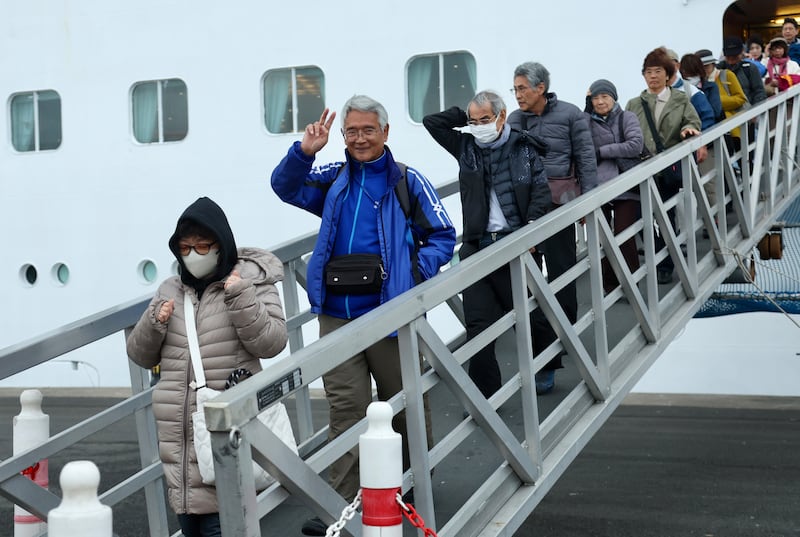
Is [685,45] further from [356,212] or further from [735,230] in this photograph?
[356,212]

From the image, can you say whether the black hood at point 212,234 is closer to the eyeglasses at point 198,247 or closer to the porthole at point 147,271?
the eyeglasses at point 198,247

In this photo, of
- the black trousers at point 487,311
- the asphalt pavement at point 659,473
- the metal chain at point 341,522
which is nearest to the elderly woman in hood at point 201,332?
the asphalt pavement at point 659,473

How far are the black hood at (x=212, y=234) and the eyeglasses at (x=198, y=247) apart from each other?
0.06ft

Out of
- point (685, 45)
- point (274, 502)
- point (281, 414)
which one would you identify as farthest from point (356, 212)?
point (685, 45)

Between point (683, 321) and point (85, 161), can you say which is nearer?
point (683, 321)

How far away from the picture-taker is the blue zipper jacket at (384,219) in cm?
383

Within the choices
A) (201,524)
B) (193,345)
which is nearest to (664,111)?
(193,345)

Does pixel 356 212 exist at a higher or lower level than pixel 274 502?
higher

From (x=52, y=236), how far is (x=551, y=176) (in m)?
8.46

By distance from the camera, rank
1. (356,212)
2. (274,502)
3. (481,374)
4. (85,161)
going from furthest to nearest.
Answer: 1. (85,161)
2. (481,374)
3. (356,212)
4. (274,502)

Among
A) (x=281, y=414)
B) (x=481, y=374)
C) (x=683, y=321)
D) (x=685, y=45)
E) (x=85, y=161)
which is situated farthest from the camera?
(x=85, y=161)

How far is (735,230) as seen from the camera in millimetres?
6527

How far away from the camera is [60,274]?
12.2 metres

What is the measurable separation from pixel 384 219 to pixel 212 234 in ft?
2.44
